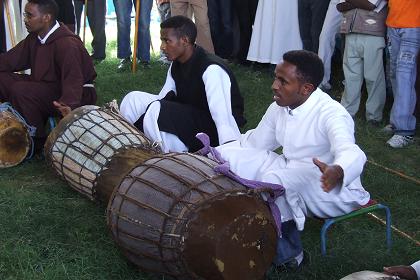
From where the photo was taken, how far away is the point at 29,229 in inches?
131

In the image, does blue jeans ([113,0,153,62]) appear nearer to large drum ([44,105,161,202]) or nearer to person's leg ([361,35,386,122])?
person's leg ([361,35,386,122])

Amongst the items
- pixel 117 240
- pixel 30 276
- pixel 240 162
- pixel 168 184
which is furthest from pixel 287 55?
pixel 30 276

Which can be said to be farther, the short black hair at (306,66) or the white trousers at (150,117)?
the white trousers at (150,117)

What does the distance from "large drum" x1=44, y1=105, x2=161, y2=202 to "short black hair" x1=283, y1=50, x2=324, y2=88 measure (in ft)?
3.31

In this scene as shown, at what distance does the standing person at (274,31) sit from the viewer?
6574 mm

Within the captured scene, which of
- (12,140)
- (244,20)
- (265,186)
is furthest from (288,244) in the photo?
(244,20)

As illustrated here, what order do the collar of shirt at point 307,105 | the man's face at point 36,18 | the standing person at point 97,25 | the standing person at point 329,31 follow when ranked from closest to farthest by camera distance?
the collar of shirt at point 307,105 < the man's face at point 36,18 < the standing person at point 329,31 < the standing person at point 97,25

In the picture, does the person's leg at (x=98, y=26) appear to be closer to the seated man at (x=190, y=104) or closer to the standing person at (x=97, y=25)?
the standing person at (x=97, y=25)

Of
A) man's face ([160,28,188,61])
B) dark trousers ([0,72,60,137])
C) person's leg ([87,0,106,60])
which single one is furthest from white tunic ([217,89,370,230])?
person's leg ([87,0,106,60])

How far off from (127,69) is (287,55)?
4432 millimetres

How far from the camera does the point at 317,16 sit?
6090 mm

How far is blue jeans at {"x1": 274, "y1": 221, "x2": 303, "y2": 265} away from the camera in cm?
286

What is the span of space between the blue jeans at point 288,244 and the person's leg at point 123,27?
194 inches

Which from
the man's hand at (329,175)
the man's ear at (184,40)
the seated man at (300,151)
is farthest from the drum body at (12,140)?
the man's hand at (329,175)
